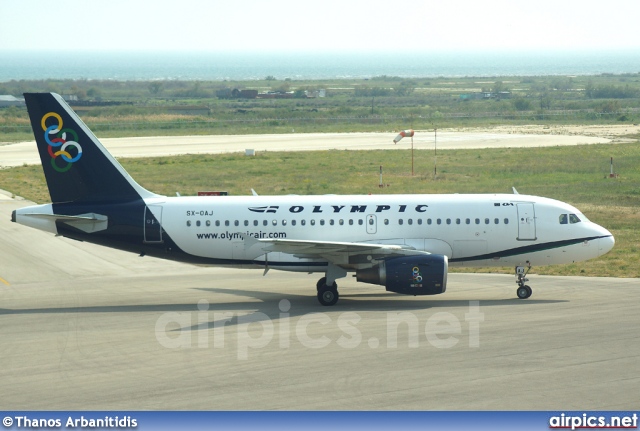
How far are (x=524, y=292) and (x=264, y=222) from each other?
10282mm

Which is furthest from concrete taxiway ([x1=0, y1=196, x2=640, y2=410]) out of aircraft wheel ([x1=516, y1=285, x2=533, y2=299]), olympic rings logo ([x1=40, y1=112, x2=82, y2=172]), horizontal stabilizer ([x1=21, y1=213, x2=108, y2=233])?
olympic rings logo ([x1=40, y1=112, x2=82, y2=172])

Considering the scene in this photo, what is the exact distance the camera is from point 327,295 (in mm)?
34969

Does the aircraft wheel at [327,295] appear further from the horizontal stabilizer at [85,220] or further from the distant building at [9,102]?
the distant building at [9,102]

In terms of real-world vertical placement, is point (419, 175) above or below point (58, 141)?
below

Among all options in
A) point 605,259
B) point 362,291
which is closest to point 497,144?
point 605,259

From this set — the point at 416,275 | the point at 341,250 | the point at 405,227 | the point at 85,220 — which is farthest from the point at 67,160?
the point at 416,275

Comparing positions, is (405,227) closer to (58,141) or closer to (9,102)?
(58,141)

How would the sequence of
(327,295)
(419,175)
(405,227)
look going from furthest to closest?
(419,175)
(405,227)
(327,295)

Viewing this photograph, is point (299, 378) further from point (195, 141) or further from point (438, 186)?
point (195, 141)

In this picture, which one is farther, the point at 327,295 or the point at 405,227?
the point at 405,227

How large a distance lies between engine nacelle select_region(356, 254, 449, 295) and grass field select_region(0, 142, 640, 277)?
18.2m

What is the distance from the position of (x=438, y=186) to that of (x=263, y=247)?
1356 inches

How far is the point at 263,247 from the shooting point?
35906 mm

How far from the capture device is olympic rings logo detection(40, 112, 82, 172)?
36188mm
